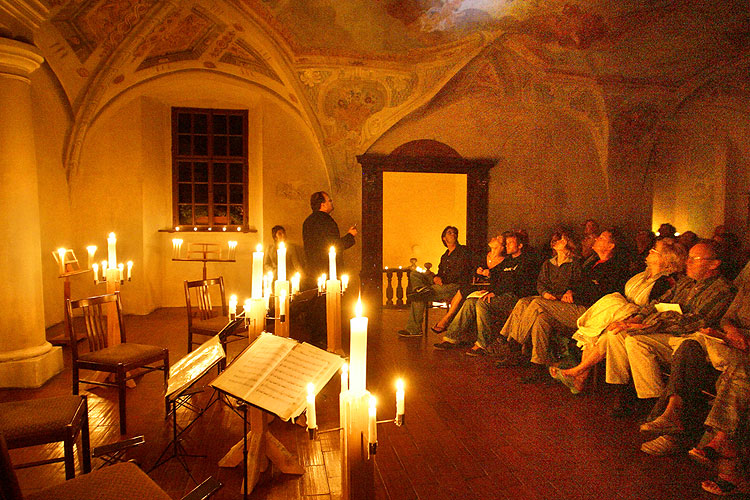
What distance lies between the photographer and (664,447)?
353 centimetres

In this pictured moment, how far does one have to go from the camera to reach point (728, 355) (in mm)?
3449

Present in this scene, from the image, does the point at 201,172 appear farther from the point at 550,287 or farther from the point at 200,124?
the point at 550,287

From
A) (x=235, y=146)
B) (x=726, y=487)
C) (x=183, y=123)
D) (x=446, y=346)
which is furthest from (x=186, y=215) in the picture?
(x=726, y=487)

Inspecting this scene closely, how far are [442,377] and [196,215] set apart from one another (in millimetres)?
6206

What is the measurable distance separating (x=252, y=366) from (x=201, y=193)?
7690 mm

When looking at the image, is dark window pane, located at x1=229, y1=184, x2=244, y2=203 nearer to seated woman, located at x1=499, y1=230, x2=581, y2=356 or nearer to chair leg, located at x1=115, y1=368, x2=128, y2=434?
seated woman, located at x1=499, y1=230, x2=581, y2=356

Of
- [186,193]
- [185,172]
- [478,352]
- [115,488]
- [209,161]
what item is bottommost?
[478,352]

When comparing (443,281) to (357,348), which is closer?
(357,348)

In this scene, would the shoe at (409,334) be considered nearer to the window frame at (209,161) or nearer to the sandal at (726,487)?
the window frame at (209,161)

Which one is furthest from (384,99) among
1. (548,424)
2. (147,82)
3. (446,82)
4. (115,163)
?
(548,424)

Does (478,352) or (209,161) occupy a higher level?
(209,161)

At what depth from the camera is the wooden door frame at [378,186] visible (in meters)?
8.70

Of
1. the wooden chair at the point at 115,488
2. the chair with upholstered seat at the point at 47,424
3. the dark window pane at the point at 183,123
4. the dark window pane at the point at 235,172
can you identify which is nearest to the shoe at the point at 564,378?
the wooden chair at the point at 115,488

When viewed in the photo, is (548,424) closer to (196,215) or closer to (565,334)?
(565,334)
